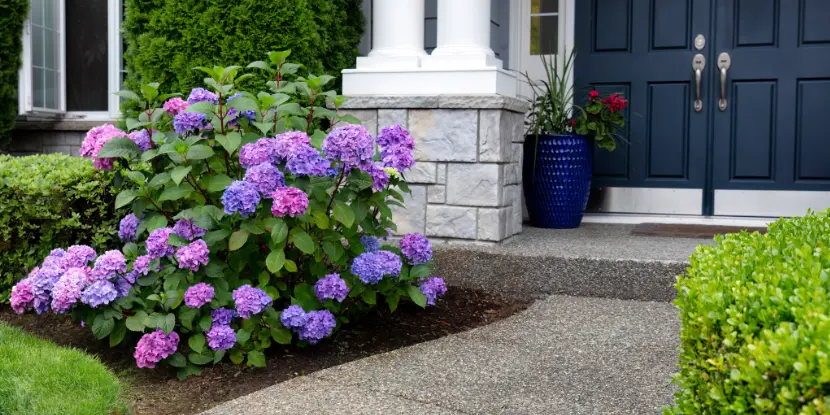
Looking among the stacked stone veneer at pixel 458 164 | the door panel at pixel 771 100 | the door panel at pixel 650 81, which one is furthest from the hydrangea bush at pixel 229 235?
the door panel at pixel 771 100

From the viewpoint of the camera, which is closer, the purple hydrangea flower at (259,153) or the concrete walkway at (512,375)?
the concrete walkway at (512,375)

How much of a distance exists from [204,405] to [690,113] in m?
3.69

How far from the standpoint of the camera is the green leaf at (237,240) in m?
2.62

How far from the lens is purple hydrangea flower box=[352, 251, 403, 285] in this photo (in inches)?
111

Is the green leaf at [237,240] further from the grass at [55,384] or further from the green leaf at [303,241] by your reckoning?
the grass at [55,384]

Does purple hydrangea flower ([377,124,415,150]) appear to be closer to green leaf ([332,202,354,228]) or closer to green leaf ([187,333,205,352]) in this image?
green leaf ([332,202,354,228])

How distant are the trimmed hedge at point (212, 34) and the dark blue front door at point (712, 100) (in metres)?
1.87

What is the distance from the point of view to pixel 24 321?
11.2 ft

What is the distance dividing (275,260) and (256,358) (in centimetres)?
34

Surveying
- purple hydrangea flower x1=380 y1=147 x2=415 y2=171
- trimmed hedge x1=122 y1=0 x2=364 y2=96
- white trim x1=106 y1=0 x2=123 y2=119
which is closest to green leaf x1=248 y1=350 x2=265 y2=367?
purple hydrangea flower x1=380 y1=147 x2=415 y2=171

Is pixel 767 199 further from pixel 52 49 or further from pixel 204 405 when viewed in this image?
pixel 52 49

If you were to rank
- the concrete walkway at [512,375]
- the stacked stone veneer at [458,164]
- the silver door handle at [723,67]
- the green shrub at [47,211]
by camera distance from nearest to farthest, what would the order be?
the concrete walkway at [512,375], the green shrub at [47,211], the stacked stone veneer at [458,164], the silver door handle at [723,67]

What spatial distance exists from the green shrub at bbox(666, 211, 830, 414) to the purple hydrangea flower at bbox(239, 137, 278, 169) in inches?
56.3

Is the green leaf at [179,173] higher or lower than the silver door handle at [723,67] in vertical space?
lower
